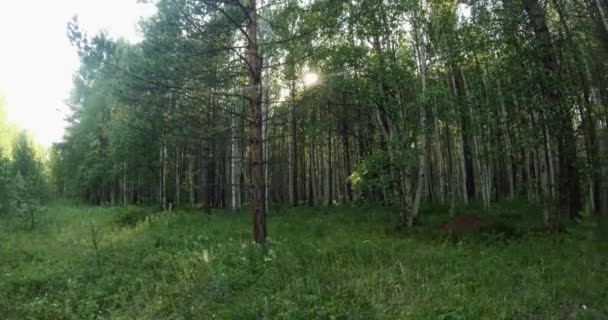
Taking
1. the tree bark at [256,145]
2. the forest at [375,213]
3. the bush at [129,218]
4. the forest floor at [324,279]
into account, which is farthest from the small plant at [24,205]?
the tree bark at [256,145]

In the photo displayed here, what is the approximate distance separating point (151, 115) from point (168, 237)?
11211mm

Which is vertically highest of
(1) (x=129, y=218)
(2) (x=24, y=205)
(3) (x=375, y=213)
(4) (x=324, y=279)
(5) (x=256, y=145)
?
(5) (x=256, y=145)

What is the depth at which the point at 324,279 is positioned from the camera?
625 centimetres

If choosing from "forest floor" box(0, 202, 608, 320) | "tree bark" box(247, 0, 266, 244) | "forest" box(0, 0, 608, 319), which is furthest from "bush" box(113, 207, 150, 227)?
"tree bark" box(247, 0, 266, 244)

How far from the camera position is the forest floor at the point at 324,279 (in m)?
5.21

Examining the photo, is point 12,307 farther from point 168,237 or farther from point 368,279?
point 368,279

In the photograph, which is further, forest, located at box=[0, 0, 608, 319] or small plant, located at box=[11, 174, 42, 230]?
small plant, located at box=[11, 174, 42, 230]

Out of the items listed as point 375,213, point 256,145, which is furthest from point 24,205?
point 375,213

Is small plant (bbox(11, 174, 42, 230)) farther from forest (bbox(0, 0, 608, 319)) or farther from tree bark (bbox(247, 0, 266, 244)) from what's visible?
tree bark (bbox(247, 0, 266, 244))

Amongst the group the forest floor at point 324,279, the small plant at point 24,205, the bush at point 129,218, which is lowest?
the forest floor at point 324,279

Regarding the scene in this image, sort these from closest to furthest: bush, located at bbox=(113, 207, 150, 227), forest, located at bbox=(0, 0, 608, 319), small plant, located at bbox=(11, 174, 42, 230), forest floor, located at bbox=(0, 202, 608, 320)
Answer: forest floor, located at bbox=(0, 202, 608, 320)
forest, located at bbox=(0, 0, 608, 319)
small plant, located at bbox=(11, 174, 42, 230)
bush, located at bbox=(113, 207, 150, 227)

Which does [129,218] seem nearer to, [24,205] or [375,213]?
[24,205]

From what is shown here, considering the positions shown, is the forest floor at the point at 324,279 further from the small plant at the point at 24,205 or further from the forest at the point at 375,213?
the small plant at the point at 24,205

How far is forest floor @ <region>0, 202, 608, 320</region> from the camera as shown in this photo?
5.21m
